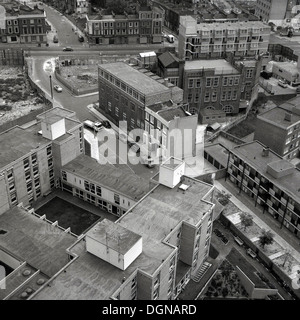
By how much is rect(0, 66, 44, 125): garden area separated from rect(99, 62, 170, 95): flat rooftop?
22727 mm

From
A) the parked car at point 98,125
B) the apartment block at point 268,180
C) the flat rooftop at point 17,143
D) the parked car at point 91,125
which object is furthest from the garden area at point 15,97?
the apartment block at point 268,180

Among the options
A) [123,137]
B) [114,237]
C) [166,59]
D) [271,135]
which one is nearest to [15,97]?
[123,137]

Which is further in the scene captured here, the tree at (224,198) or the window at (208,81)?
the window at (208,81)

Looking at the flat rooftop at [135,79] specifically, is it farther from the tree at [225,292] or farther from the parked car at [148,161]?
the tree at [225,292]

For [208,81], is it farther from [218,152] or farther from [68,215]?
[68,215]

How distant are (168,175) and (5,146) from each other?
28746mm

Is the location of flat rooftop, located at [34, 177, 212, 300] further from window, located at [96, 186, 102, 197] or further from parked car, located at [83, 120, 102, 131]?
parked car, located at [83, 120, 102, 131]

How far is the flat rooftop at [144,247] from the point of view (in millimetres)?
43719

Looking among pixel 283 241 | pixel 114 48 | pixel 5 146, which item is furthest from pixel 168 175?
pixel 114 48

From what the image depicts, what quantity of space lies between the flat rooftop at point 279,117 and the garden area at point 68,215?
41470 mm

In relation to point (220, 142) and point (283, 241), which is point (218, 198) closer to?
point (283, 241)

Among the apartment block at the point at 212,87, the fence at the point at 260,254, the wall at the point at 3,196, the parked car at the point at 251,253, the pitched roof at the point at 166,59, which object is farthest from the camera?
the apartment block at the point at 212,87

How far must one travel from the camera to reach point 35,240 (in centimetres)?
5738
